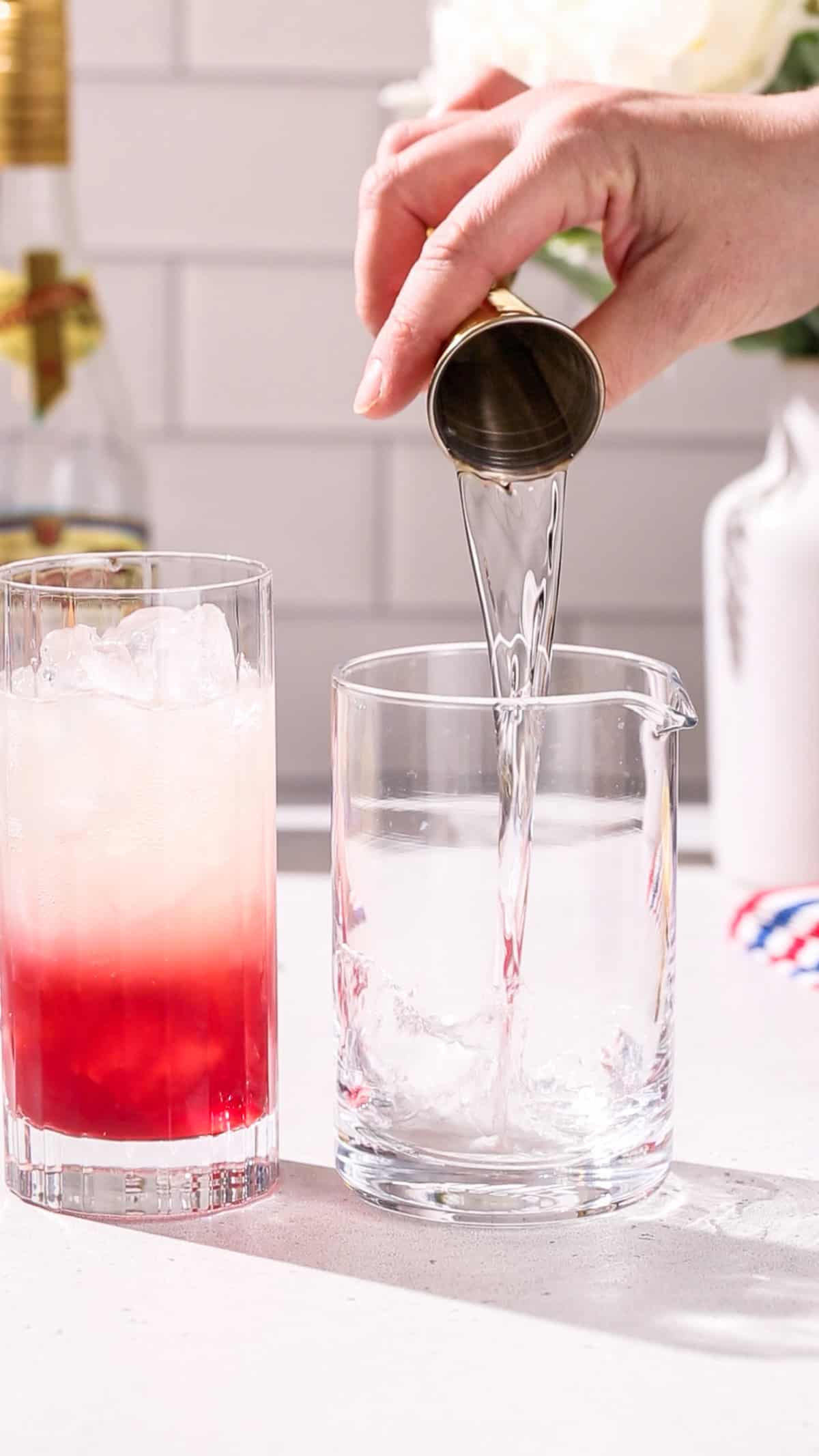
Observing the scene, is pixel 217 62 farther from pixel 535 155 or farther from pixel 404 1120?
pixel 404 1120

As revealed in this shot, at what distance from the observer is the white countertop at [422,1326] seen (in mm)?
497

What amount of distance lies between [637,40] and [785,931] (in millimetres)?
435

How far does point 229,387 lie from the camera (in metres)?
1.41

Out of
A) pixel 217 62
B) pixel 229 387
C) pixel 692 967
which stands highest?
pixel 217 62

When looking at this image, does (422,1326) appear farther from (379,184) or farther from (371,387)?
(379,184)

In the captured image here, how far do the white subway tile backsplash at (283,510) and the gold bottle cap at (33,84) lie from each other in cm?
37

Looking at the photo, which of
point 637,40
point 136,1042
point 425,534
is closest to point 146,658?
point 136,1042

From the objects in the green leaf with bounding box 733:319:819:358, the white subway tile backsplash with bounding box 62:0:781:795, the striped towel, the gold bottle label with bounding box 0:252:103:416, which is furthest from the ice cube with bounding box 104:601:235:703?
the white subway tile backsplash with bounding box 62:0:781:795

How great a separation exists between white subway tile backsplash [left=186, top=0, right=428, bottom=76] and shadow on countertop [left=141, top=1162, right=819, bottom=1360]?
94 cm

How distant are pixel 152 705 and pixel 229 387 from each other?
85cm

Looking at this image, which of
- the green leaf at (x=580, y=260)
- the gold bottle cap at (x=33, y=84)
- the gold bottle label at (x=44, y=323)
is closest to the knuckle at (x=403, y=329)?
the green leaf at (x=580, y=260)

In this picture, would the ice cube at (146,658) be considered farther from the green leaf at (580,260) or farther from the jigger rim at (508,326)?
the green leaf at (580,260)

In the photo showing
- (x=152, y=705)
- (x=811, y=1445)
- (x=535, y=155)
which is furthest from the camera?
(x=535, y=155)

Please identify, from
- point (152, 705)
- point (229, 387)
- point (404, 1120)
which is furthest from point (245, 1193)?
point (229, 387)
